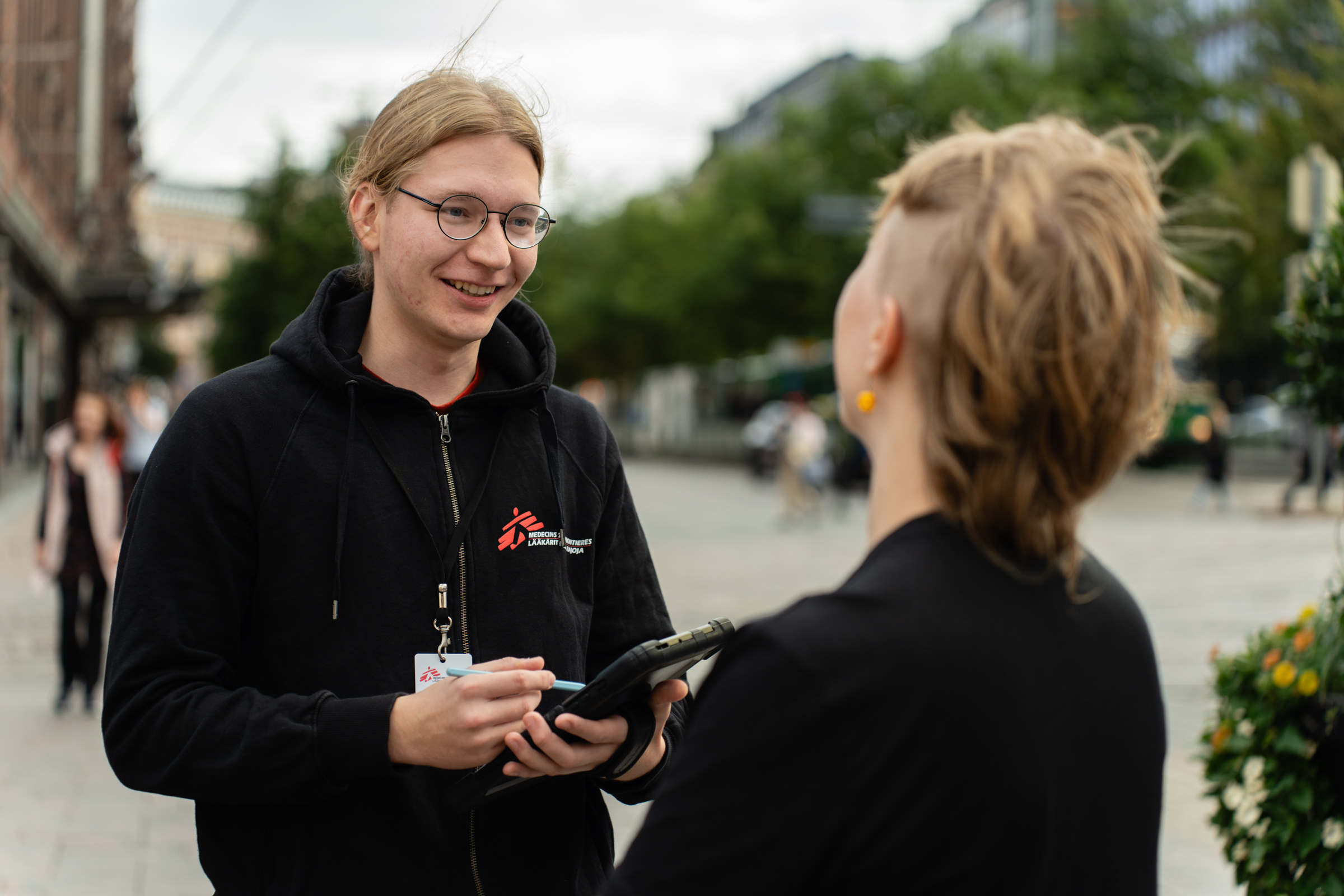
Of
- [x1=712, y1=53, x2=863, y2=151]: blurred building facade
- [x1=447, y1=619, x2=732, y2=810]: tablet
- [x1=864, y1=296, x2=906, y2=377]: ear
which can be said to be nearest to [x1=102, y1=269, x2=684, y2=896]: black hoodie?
[x1=447, y1=619, x2=732, y2=810]: tablet

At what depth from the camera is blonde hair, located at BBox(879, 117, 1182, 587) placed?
1.09 meters

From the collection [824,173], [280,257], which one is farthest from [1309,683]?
[824,173]

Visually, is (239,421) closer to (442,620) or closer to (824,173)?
(442,620)

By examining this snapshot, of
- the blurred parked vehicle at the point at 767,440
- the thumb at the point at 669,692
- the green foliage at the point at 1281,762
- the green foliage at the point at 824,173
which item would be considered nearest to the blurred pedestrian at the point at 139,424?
the green foliage at the point at 1281,762

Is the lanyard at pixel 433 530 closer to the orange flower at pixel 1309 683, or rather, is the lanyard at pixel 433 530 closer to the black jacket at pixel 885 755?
the black jacket at pixel 885 755

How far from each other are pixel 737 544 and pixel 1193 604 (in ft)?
21.3

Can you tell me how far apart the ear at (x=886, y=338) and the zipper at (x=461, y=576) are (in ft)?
2.62

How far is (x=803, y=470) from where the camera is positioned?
19641mm

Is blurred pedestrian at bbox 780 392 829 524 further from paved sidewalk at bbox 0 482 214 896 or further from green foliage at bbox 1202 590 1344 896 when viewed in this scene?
green foliage at bbox 1202 590 1344 896

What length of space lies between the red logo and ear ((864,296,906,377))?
0.80 metres

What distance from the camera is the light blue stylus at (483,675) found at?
154cm

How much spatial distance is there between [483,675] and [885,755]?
2.08ft

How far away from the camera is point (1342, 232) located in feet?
12.3

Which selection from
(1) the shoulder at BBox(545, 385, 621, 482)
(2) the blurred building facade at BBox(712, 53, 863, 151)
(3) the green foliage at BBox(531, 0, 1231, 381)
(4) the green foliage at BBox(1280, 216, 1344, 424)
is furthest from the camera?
(2) the blurred building facade at BBox(712, 53, 863, 151)
